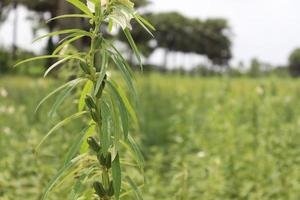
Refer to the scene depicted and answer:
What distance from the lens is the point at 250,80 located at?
9.66m

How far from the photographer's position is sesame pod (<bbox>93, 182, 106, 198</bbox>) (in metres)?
0.92

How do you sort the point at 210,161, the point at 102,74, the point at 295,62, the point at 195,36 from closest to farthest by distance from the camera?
the point at 102,74 < the point at 210,161 < the point at 295,62 < the point at 195,36

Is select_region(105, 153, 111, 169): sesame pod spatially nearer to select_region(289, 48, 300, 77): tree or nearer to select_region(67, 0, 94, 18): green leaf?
select_region(67, 0, 94, 18): green leaf

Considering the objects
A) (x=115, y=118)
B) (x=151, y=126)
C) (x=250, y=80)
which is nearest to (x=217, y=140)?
(x=151, y=126)

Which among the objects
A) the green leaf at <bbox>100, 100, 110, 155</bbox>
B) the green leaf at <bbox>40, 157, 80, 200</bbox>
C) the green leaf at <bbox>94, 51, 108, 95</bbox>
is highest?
the green leaf at <bbox>94, 51, 108, 95</bbox>

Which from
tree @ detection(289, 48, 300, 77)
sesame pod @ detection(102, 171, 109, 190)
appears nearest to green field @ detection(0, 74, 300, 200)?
sesame pod @ detection(102, 171, 109, 190)

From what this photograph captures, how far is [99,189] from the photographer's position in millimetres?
927

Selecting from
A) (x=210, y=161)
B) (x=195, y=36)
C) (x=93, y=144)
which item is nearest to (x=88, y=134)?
(x=93, y=144)

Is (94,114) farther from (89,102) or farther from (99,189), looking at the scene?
(99,189)

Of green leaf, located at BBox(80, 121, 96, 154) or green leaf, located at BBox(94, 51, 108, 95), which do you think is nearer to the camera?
green leaf, located at BBox(94, 51, 108, 95)

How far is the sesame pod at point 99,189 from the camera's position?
0.92 metres

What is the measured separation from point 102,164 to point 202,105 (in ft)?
18.7

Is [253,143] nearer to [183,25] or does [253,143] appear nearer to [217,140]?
[217,140]

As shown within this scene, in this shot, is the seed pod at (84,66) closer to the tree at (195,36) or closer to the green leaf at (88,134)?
the green leaf at (88,134)
